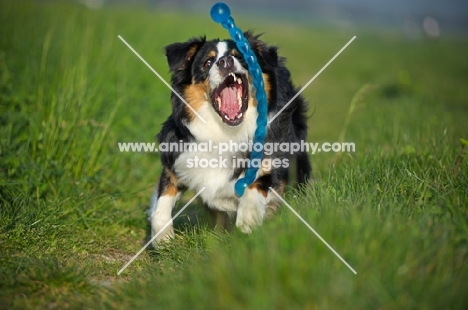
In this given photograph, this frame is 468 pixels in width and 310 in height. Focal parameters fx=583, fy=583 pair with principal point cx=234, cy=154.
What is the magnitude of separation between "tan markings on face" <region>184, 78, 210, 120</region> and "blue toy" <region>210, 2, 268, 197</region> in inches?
17.0

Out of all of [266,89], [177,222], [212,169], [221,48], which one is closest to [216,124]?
[212,169]

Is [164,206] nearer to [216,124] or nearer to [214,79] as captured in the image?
[216,124]

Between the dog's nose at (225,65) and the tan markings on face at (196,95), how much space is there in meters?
0.23

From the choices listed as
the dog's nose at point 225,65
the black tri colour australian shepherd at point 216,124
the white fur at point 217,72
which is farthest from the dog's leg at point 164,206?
the dog's nose at point 225,65

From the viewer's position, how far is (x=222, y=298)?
2846 millimetres

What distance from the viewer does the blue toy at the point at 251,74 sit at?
13.5 ft

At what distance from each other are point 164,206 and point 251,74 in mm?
1194

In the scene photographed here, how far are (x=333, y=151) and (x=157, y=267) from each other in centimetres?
318

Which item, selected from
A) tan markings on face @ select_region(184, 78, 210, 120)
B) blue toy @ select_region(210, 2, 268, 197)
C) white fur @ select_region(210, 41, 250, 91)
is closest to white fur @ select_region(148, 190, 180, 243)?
blue toy @ select_region(210, 2, 268, 197)

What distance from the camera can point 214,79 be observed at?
14.0 ft

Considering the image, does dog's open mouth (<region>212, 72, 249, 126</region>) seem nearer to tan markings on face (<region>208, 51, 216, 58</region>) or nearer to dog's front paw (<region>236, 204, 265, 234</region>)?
tan markings on face (<region>208, 51, 216, 58</region>)

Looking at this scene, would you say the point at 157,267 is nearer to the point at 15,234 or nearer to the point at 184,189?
the point at 184,189

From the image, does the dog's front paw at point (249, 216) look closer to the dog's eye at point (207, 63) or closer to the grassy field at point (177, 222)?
the grassy field at point (177, 222)

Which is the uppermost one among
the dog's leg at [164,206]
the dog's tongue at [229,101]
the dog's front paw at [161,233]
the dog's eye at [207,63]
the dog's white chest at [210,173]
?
the dog's eye at [207,63]
